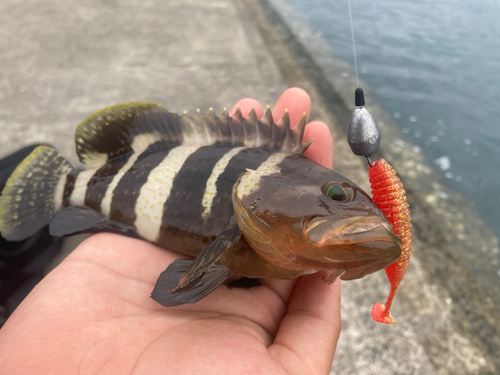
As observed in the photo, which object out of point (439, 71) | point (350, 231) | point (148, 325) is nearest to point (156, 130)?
point (148, 325)

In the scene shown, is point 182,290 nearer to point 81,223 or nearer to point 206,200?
point 206,200

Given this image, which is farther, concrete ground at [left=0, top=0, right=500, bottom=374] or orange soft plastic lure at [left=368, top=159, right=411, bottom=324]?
concrete ground at [left=0, top=0, right=500, bottom=374]

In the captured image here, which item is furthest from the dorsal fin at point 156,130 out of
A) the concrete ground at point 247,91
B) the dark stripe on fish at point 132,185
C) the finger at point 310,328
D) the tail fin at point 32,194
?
the concrete ground at point 247,91

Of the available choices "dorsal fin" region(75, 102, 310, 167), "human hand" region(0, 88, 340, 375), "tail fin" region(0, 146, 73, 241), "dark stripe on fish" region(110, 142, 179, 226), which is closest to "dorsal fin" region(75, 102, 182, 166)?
"dorsal fin" region(75, 102, 310, 167)

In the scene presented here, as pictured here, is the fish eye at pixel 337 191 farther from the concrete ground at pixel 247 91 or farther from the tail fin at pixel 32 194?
the tail fin at pixel 32 194

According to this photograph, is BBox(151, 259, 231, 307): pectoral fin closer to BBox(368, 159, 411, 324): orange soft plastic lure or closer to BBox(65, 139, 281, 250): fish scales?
BBox(65, 139, 281, 250): fish scales

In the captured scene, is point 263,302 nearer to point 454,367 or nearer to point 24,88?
point 454,367
